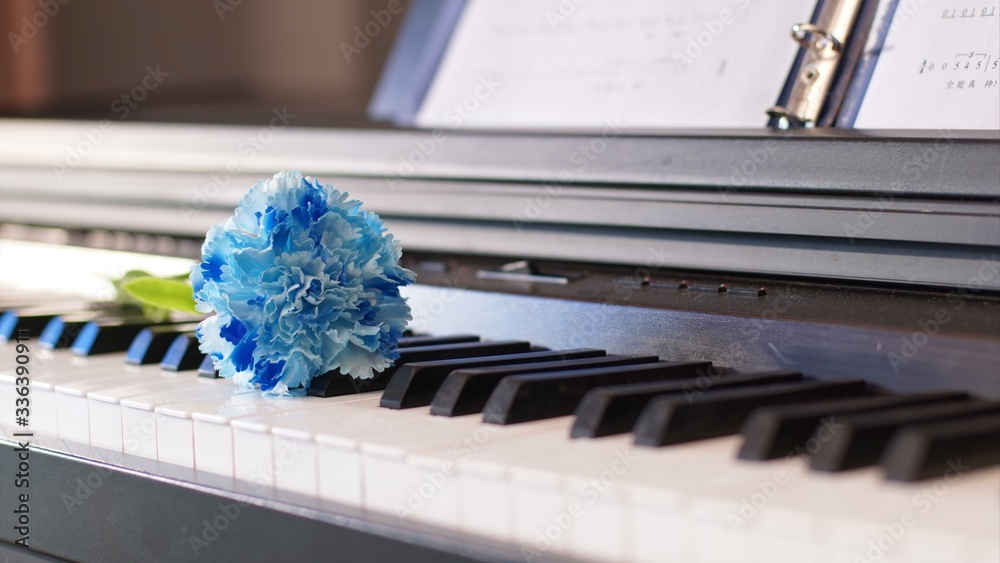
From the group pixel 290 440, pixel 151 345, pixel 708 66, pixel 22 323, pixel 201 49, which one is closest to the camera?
pixel 290 440

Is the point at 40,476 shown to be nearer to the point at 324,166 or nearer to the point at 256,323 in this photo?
the point at 256,323

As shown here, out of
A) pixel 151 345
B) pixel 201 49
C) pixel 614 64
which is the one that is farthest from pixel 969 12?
pixel 201 49

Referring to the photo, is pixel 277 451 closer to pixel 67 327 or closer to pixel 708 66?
pixel 67 327

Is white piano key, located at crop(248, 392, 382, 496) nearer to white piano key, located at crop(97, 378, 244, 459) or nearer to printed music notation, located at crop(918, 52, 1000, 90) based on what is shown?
white piano key, located at crop(97, 378, 244, 459)

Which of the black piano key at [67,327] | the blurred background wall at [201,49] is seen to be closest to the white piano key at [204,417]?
the black piano key at [67,327]

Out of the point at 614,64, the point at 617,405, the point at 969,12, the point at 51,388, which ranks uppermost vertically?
the point at 969,12

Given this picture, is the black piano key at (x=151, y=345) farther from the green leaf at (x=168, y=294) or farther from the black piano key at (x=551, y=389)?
the black piano key at (x=551, y=389)

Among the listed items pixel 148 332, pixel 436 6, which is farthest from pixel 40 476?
pixel 436 6
